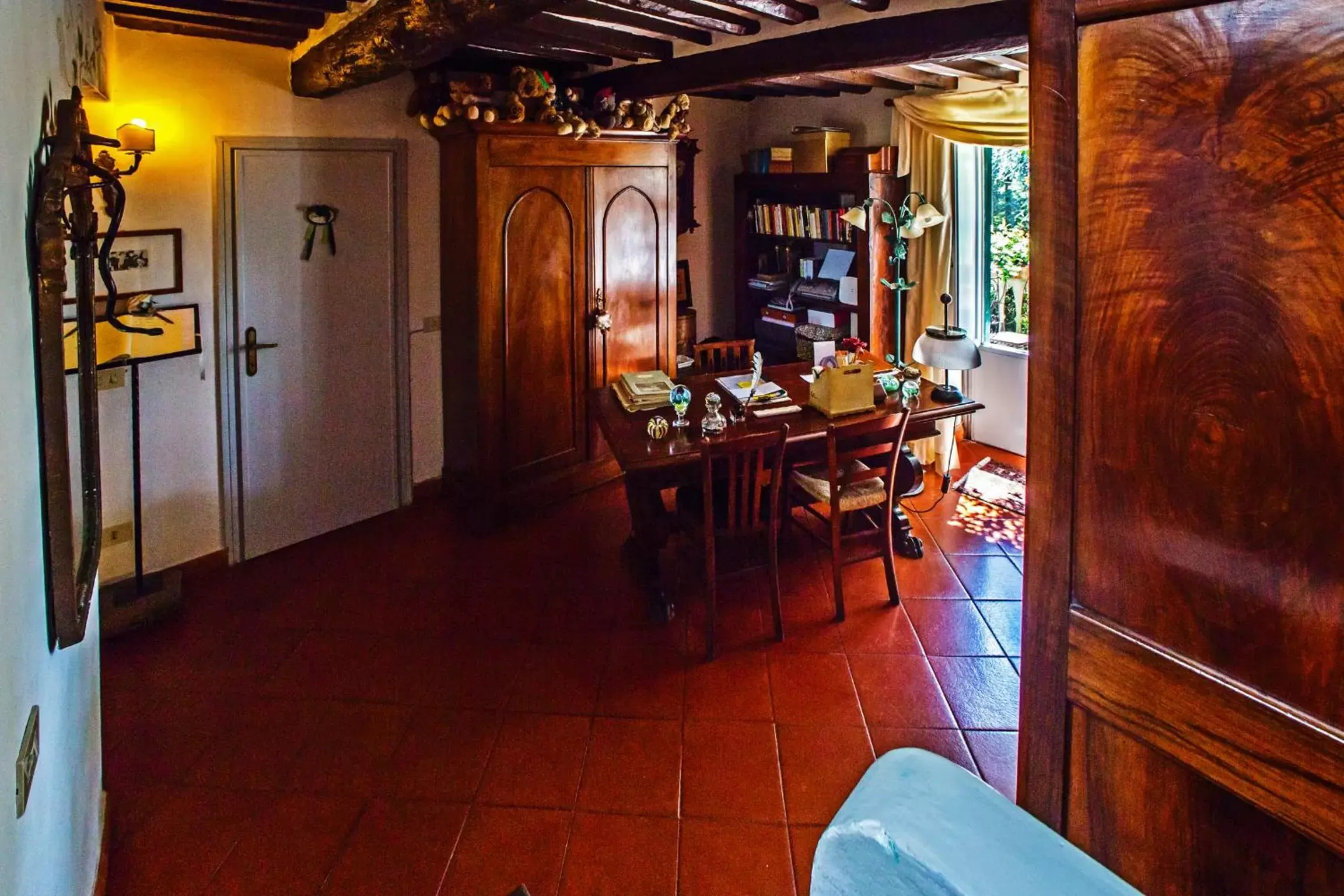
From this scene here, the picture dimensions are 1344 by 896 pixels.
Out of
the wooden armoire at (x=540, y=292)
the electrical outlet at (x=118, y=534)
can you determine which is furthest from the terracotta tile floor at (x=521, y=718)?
the wooden armoire at (x=540, y=292)

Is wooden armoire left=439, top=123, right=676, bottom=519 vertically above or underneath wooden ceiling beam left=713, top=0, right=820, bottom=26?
underneath

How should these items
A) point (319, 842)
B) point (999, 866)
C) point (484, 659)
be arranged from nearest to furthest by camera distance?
1. point (999, 866)
2. point (319, 842)
3. point (484, 659)

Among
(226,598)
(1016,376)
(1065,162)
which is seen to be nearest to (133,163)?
(226,598)

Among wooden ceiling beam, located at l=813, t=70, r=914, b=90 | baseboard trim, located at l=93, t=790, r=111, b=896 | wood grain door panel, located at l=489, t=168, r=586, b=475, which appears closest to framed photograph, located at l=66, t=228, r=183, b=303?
wood grain door panel, located at l=489, t=168, r=586, b=475

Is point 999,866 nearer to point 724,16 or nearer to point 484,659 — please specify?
point 484,659

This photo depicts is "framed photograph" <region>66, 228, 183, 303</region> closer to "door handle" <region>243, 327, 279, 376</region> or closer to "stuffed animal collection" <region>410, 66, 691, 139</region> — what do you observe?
"door handle" <region>243, 327, 279, 376</region>

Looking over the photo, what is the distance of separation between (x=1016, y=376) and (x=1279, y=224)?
5.65 meters

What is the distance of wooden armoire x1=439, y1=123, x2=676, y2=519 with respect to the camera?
4641 millimetres

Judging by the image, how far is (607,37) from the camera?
13.9ft

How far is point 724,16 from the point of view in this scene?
3.91 metres

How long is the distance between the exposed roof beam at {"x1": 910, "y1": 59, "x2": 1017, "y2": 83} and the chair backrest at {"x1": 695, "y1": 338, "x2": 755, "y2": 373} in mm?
1752

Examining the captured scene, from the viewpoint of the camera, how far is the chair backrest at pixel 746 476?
3.35 meters

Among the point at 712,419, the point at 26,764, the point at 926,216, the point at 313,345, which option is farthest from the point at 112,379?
the point at 926,216

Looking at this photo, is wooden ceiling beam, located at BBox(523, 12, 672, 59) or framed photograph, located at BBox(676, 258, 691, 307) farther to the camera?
framed photograph, located at BBox(676, 258, 691, 307)
